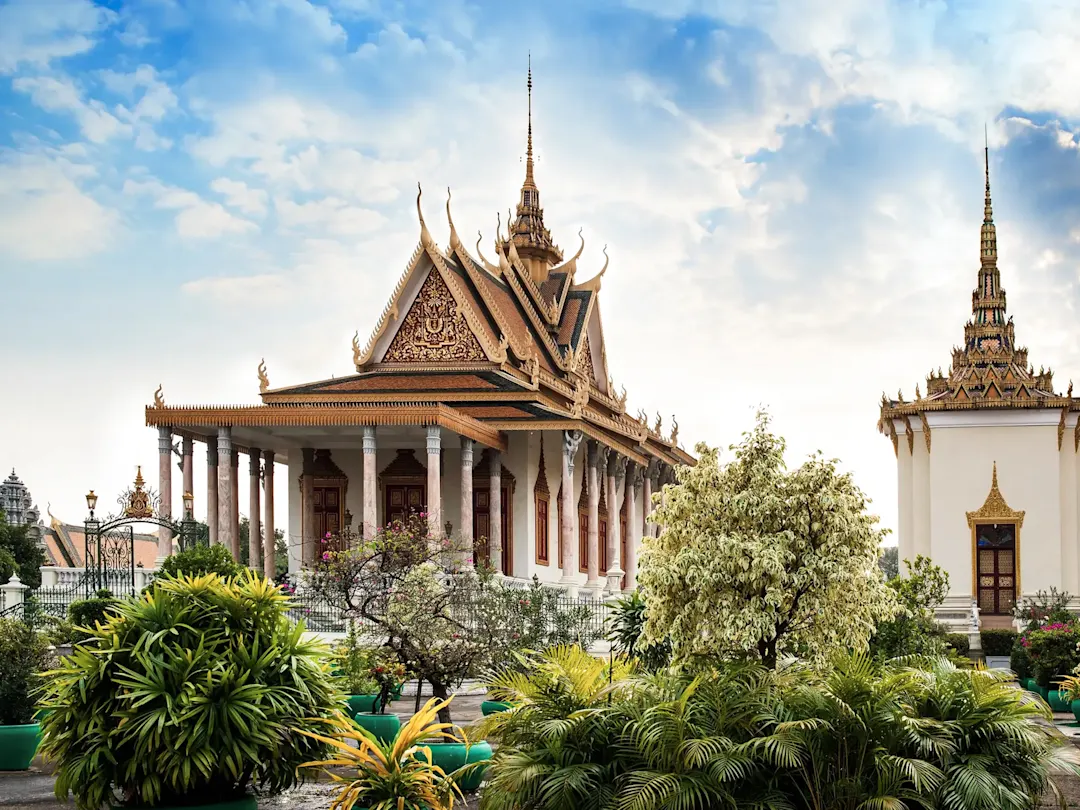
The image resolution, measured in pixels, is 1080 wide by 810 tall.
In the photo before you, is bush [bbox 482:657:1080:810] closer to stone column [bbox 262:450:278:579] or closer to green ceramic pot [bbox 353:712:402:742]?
green ceramic pot [bbox 353:712:402:742]

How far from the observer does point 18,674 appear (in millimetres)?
14672

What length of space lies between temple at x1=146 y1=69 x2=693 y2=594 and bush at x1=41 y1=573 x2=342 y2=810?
55.7 ft

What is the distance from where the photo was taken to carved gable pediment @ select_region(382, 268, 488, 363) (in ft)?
121

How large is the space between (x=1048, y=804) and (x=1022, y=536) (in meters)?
24.5

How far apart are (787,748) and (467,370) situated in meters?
25.3

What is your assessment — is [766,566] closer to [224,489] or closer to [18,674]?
[18,674]

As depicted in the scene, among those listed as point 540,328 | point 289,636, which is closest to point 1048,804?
point 289,636

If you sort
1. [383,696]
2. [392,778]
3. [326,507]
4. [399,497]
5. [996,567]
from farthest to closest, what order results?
[996,567] < [326,507] < [399,497] < [383,696] < [392,778]

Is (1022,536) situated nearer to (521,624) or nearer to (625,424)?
(625,424)

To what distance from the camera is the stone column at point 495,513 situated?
33.6m

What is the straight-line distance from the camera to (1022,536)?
3697 cm

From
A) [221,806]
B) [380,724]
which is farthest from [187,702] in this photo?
[380,724]

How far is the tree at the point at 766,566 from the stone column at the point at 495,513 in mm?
19208

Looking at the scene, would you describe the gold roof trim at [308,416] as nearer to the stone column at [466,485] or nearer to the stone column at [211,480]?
the stone column at [466,485]
